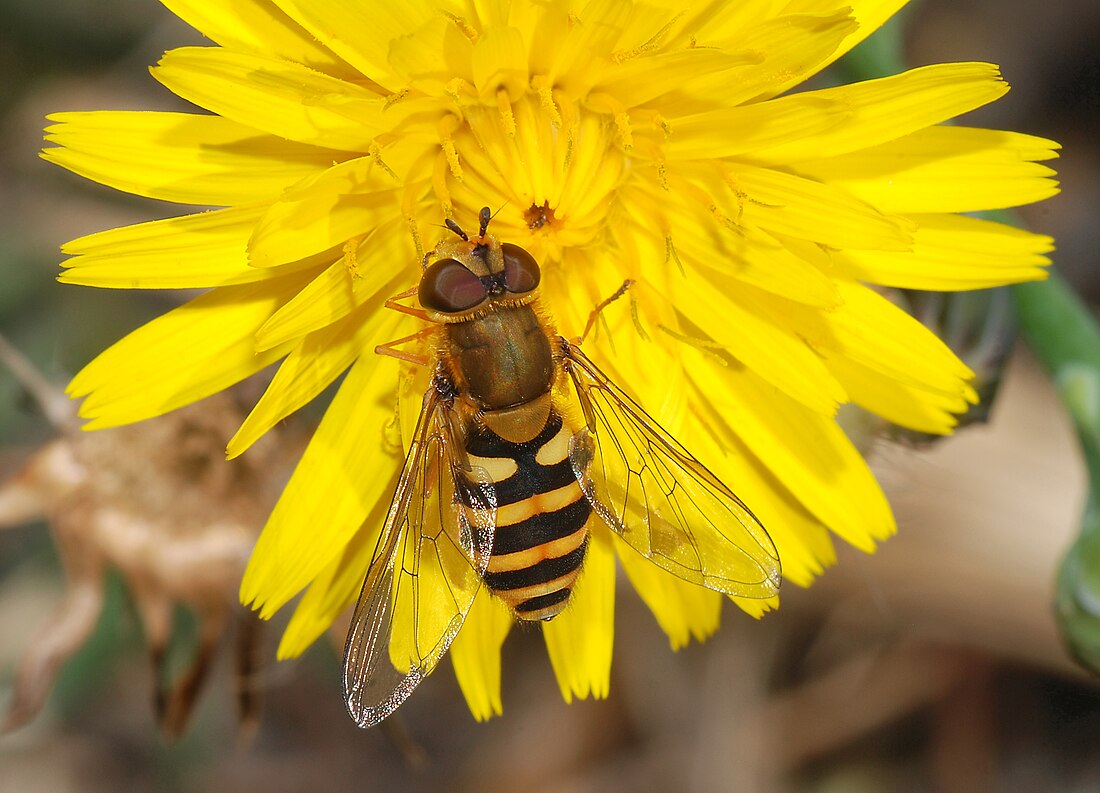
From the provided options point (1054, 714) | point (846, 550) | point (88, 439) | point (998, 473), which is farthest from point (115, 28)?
point (1054, 714)

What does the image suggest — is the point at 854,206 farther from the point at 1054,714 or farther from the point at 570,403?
the point at 1054,714

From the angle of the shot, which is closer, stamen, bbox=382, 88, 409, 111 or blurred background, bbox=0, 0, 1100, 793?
stamen, bbox=382, 88, 409, 111

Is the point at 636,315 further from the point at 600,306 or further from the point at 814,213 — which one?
the point at 814,213

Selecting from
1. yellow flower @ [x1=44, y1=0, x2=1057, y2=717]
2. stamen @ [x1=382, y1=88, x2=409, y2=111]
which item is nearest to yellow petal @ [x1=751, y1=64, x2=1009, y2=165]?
yellow flower @ [x1=44, y1=0, x2=1057, y2=717]

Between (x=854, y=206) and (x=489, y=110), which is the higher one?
(x=489, y=110)

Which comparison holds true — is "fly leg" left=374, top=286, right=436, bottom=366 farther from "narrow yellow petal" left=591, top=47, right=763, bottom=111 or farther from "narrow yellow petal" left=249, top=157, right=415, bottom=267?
"narrow yellow petal" left=591, top=47, right=763, bottom=111

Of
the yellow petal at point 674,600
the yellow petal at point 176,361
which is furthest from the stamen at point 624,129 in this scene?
the yellow petal at point 674,600

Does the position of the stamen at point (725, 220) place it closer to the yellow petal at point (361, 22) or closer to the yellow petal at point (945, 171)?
the yellow petal at point (945, 171)

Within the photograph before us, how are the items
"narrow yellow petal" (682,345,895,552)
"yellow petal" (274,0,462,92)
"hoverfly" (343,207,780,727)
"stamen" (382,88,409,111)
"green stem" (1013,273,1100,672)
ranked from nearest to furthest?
"yellow petal" (274,0,462,92), "stamen" (382,88,409,111), "hoverfly" (343,207,780,727), "narrow yellow petal" (682,345,895,552), "green stem" (1013,273,1100,672)
